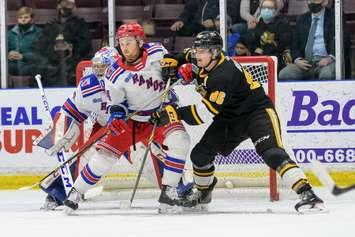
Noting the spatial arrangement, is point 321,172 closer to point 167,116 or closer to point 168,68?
point 167,116

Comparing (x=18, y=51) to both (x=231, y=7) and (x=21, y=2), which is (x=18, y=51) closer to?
(x=21, y=2)

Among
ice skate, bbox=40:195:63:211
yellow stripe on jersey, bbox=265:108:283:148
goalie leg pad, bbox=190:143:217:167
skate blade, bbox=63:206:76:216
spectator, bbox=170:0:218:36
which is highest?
spectator, bbox=170:0:218:36

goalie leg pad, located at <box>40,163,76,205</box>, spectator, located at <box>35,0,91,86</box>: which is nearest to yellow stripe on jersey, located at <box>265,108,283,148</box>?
goalie leg pad, located at <box>40,163,76,205</box>

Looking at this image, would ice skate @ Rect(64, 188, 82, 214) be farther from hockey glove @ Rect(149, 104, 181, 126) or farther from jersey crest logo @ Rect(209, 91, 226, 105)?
jersey crest logo @ Rect(209, 91, 226, 105)

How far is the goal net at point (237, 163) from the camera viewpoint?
7180mm

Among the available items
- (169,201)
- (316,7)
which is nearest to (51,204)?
(169,201)

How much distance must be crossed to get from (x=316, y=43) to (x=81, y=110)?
77.8 inches

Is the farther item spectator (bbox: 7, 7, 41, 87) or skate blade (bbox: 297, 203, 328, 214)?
spectator (bbox: 7, 7, 41, 87)

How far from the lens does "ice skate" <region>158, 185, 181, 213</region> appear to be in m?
6.05

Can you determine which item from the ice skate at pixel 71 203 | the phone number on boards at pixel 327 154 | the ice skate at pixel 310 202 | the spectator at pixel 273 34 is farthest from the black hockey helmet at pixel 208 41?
the spectator at pixel 273 34

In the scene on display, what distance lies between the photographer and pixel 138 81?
6.18m

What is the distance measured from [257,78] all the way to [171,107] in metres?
1.40

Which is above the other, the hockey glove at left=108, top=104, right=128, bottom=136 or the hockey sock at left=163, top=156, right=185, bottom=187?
the hockey glove at left=108, top=104, right=128, bottom=136

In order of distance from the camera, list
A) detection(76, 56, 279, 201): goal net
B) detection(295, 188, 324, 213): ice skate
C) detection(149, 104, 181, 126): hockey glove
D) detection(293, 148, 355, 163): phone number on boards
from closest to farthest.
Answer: detection(295, 188, 324, 213): ice skate
detection(149, 104, 181, 126): hockey glove
detection(76, 56, 279, 201): goal net
detection(293, 148, 355, 163): phone number on boards
